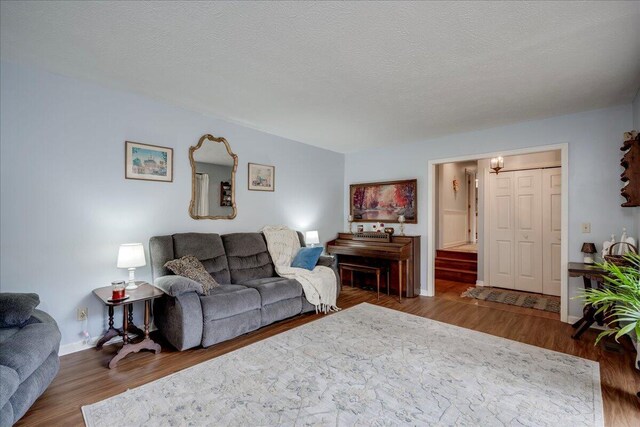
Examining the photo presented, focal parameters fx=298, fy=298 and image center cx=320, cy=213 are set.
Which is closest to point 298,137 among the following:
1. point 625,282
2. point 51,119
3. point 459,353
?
point 51,119

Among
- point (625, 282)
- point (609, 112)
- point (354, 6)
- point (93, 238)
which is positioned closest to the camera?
point (354, 6)

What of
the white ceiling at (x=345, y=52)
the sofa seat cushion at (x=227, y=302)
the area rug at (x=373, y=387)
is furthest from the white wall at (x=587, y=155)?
the sofa seat cushion at (x=227, y=302)

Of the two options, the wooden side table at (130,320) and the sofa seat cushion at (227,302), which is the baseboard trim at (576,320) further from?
the wooden side table at (130,320)

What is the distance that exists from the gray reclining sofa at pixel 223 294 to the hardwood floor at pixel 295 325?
0.14 meters

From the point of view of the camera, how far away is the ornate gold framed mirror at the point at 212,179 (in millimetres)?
3672

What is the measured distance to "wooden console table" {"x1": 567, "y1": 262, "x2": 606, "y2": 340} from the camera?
10.0 ft

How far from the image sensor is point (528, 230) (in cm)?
490

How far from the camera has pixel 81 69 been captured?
2568 millimetres

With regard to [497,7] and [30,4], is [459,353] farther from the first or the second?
[30,4]

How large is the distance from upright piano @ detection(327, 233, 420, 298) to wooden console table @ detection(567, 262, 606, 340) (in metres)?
1.90

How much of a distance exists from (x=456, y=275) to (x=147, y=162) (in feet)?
18.1

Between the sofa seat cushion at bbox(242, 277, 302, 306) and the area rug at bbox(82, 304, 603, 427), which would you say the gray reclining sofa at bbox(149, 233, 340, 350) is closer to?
the sofa seat cushion at bbox(242, 277, 302, 306)

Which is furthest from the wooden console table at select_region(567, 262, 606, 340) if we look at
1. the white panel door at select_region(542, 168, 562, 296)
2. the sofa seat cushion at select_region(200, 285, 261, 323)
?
the sofa seat cushion at select_region(200, 285, 261, 323)

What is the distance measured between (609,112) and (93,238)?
5637 millimetres
